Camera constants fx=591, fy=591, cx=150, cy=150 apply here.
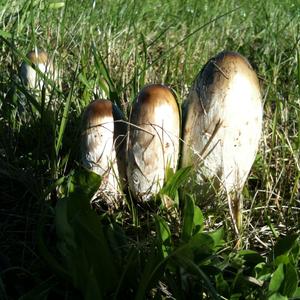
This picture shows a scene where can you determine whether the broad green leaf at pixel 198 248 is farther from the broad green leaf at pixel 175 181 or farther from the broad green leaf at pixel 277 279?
the broad green leaf at pixel 175 181

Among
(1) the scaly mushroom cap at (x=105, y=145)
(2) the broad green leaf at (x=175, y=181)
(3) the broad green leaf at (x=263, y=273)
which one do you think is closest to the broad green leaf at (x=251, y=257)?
(3) the broad green leaf at (x=263, y=273)

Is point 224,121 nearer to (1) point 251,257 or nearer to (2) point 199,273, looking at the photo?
(1) point 251,257

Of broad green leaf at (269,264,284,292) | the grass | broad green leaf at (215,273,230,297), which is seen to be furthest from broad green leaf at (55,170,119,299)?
broad green leaf at (269,264,284,292)

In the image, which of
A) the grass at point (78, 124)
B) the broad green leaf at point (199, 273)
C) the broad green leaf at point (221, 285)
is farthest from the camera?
the grass at point (78, 124)

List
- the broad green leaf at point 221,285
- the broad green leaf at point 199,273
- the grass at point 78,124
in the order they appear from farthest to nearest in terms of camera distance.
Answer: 1. the grass at point 78,124
2. the broad green leaf at point 221,285
3. the broad green leaf at point 199,273

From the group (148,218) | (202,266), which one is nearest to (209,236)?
(202,266)

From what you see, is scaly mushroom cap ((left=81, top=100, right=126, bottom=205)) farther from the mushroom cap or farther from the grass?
the mushroom cap

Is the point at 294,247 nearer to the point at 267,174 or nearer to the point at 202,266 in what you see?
the point at 202,266
